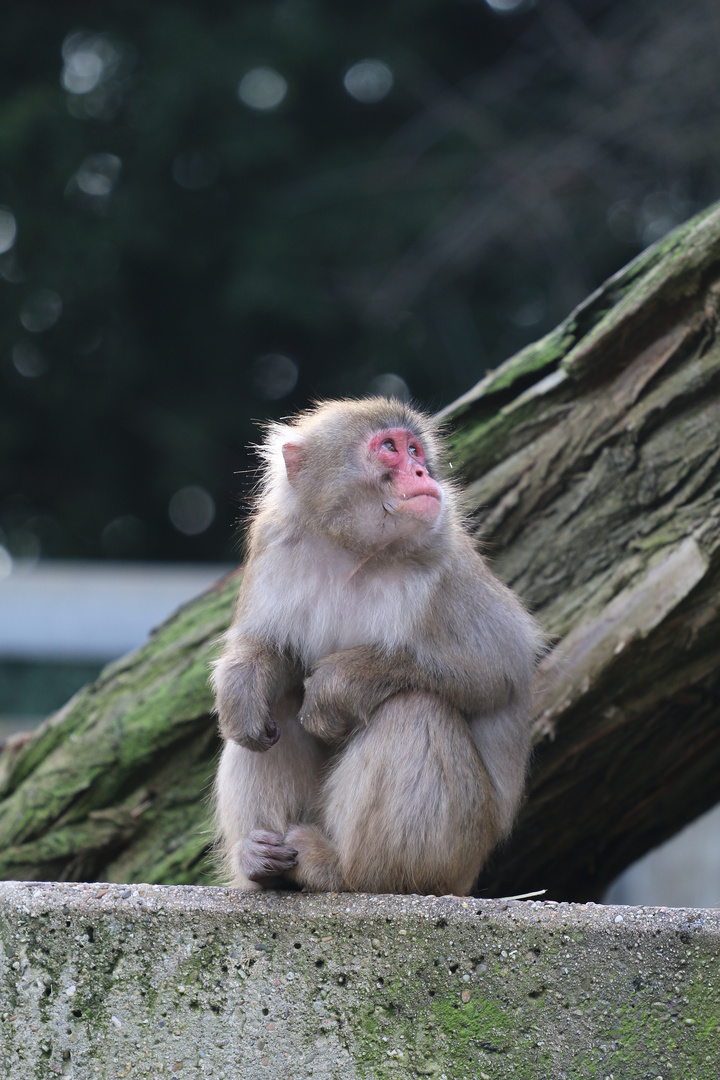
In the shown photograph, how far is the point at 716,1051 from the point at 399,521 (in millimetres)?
1700

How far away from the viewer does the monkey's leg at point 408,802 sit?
3.23 meters

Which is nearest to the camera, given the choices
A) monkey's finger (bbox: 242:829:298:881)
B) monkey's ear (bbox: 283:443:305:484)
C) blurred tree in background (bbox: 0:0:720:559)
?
monkey's finger (bbox: 242:829:298:881)

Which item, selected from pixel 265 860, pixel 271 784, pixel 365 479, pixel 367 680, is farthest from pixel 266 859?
pixel 365 479

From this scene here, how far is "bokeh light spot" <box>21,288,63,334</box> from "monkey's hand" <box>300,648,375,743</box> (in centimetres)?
1211

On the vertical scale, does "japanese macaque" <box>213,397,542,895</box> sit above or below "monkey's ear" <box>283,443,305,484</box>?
below

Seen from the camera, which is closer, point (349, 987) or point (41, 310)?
point (349, 987)

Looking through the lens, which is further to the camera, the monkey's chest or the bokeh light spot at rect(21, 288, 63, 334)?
the bokeh light spot at rect(21, 288, 63, 334)

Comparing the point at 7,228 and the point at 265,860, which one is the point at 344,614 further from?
the point at 7,228

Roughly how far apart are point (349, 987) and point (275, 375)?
44.6ft

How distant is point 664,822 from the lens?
5027 millimetres

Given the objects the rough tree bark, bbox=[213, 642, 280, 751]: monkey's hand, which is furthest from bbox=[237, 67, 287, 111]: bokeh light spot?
bbox=[213, 642, 280, 751]: monkey's hand

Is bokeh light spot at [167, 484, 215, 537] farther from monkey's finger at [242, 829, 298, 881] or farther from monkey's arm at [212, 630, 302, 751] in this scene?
monkey's finger at [242, 829, 298, 881]

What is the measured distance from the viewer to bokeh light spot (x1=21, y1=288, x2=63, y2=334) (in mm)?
14469

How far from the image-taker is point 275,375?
1595 centimetres
